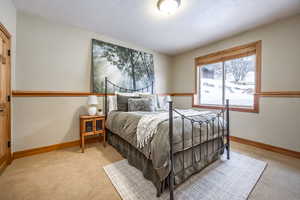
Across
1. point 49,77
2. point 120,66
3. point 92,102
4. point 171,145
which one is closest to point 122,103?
point 92,102

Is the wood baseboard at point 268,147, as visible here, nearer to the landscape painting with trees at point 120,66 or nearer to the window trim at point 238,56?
the window trim at point 238,56

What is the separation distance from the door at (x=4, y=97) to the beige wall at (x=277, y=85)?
4117 millimetres

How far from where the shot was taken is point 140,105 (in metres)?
2.47

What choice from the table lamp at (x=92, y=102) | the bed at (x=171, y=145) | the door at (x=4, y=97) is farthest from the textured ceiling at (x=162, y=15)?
the bed at (x=171, y=145)

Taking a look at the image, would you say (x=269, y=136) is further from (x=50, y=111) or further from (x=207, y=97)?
(x=50, y=111)

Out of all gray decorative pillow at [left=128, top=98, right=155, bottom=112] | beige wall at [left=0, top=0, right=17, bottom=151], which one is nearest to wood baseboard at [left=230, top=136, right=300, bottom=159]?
gray decorative pillow at [left=128, top=98, right=155, bottom=112]

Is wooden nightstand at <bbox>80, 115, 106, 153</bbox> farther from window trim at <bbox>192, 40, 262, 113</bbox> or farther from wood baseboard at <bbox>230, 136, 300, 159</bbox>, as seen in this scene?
wood baseboard at <bbox>230, 136, 300, 159</bbox>

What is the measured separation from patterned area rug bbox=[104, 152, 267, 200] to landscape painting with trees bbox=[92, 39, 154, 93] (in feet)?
6.13

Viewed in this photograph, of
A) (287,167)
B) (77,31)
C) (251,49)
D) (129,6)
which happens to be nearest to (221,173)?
(287,167)

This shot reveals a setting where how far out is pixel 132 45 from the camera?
10.5ft

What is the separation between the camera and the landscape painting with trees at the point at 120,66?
2.67m

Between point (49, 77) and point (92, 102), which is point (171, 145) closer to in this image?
point (92, 102)

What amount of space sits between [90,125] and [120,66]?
155cm

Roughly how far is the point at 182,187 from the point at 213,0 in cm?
253
